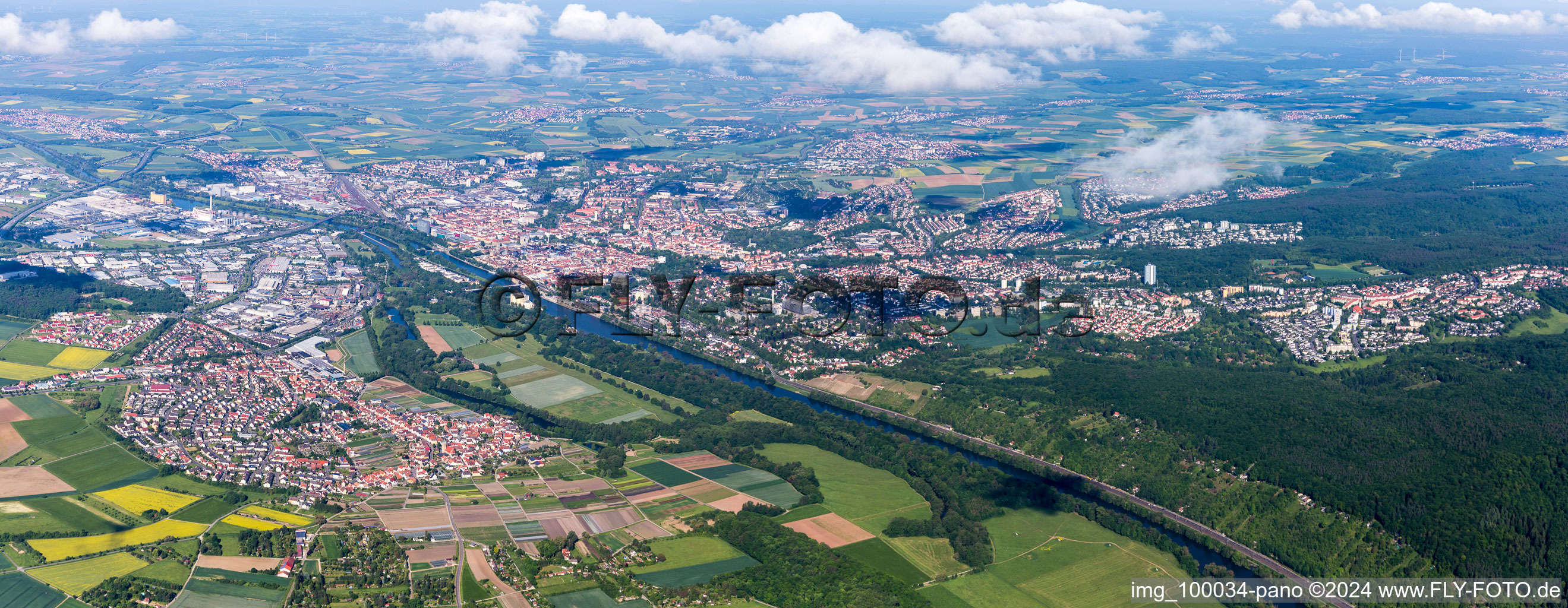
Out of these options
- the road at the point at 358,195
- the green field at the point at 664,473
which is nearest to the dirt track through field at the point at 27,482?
the green field at the point at 664,473

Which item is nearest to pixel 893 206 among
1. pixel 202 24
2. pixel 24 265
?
pixel 24 265

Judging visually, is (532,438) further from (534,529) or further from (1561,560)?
(1561,560)

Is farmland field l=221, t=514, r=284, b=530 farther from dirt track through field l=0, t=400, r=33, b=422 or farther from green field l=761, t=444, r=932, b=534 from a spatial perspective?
green field l=761, t=444, r=932, b=534

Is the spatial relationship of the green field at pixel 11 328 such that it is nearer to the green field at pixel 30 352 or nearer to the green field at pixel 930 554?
the green field at pixel 30 352

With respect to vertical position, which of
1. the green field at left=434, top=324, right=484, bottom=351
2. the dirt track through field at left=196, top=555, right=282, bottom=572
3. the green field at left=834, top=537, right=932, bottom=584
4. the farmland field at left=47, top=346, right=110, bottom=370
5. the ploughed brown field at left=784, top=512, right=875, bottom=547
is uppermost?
the farmland field at left=47, top=346, right=110, bottom=370

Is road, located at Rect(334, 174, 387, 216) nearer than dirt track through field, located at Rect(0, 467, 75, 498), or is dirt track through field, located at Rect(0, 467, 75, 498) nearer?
dirt track through field, located at Rect(0, 467, 75, 498)

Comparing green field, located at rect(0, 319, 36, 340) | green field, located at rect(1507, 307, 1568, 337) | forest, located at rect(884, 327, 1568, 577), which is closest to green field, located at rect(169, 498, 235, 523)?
green field, located at rect(0, 319, 36, 340)
